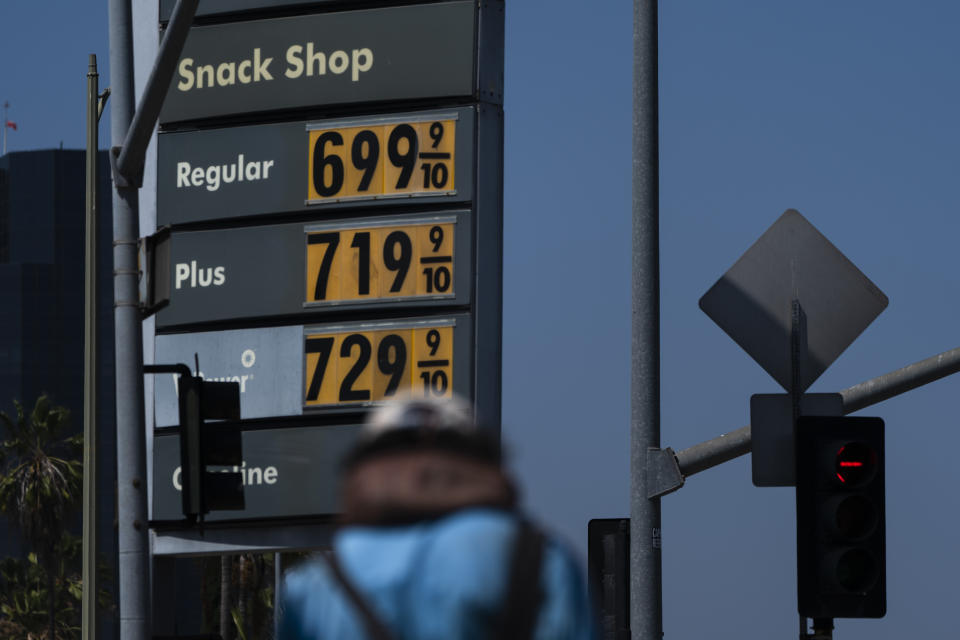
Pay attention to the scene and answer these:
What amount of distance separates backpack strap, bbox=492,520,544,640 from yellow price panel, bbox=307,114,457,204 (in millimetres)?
11896

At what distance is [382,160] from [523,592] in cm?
1219

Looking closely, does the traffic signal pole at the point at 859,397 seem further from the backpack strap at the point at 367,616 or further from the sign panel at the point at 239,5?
the backpack strap at the point at 367,616

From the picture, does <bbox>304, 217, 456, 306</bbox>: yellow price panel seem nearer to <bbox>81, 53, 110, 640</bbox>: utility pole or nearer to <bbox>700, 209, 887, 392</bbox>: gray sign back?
<bbox>700, 209, 887, 392</bbox>: gray sign back

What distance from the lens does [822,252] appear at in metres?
11.0

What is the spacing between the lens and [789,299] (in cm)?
1093

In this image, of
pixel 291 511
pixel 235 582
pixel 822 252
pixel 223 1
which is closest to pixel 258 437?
pixel 291 511

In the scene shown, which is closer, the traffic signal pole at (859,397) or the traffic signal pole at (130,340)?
the traffic signal pole at (130,340)

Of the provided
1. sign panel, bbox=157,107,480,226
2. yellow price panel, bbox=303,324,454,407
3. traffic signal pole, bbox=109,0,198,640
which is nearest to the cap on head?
traffic signal pole, bbox=109,0,198,640

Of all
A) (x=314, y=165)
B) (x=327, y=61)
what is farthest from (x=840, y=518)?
(x=327, y=61)

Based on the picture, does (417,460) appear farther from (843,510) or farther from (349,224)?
(349,224)

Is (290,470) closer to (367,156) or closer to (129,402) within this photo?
(367,156)

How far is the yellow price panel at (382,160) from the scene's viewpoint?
14.1 meters

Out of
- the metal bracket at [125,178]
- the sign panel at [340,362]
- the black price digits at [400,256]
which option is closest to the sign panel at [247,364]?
the sign panel at [340,362]

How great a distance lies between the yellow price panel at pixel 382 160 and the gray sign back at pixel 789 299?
3.77m
